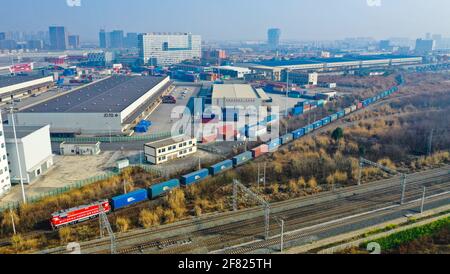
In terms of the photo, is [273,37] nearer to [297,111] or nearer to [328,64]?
[328,64]

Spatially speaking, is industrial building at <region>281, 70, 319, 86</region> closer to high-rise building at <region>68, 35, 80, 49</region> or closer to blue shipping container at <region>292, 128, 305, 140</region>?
blue shipping container at <region>292, 128, 305, 140</region>

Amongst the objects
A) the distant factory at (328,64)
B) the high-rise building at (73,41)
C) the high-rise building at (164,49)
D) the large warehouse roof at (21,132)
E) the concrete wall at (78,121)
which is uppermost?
the high-rise building at (73,41)

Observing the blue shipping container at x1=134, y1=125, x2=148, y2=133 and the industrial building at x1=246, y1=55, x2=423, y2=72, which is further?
the industrial building at x1=246, y1=55, x2=423, y2=72

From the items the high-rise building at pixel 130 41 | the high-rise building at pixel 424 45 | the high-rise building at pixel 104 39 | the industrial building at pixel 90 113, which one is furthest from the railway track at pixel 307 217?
the high-rise building at pixel 130 41

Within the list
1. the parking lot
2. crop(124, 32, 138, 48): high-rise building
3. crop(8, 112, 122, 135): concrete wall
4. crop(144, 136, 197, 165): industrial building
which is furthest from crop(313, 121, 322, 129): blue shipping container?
crop(124, 32, 138, 48): high-rise building

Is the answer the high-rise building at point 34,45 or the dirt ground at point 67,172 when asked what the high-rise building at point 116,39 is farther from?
the dirt ground at point 67,172
